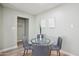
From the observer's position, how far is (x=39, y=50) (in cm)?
196

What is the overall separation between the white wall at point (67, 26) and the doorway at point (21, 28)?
24 cm

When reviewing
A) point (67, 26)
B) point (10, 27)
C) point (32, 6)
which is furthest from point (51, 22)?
point (10, 27)

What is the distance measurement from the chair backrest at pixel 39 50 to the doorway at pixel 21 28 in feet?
0.97

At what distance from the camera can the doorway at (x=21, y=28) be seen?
78.2 inches

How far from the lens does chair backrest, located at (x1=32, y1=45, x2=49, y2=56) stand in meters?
1.93

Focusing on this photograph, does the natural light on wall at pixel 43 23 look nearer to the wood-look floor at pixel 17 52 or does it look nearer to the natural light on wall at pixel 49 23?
the natural light on wall at pixel 49 23

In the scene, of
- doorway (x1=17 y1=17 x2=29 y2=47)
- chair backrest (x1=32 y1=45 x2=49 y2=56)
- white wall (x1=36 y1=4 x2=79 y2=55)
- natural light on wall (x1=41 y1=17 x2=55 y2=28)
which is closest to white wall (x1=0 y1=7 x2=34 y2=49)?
doorway (x1=17 y1=17 x2=29 y2=47)

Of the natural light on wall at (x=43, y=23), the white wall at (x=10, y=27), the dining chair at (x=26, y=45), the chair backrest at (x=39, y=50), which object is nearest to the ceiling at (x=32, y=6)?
the white wall at (x=10, y=27)

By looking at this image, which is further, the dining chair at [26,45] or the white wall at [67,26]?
the dining chair at [26,45]

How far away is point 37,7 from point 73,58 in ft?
3.94

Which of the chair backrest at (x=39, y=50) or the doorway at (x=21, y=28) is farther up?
the doorway at (x=21, y=28)

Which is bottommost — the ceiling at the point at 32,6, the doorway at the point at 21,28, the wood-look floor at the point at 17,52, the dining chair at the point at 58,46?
the wood-look floor at the point at 17,52

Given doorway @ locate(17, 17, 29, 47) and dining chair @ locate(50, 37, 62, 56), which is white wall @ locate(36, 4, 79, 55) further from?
doorway @ locate(17, 17, 29, 47)

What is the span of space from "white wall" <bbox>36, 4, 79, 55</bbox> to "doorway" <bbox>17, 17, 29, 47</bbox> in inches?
9.5
